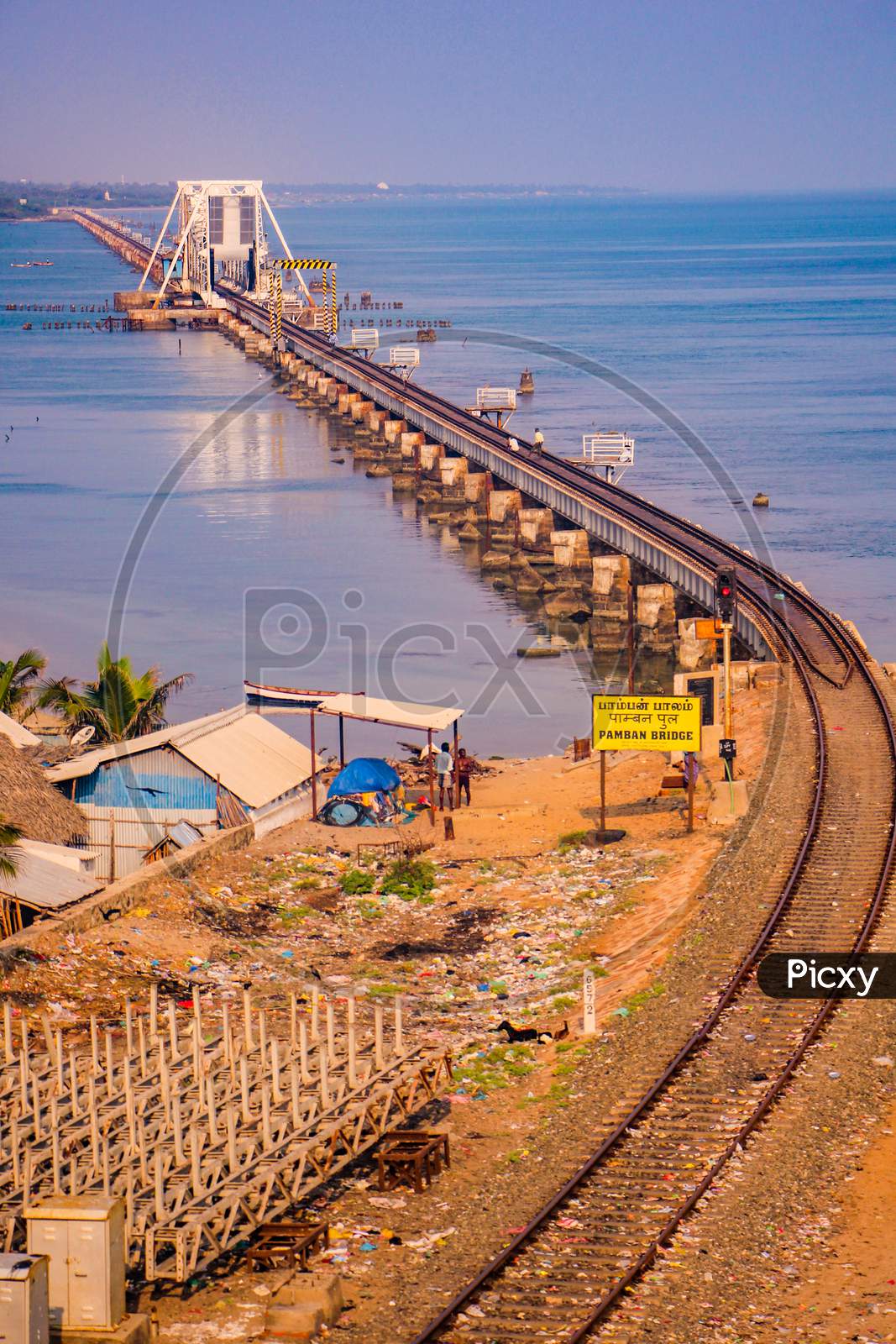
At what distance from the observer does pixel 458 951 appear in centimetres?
2286

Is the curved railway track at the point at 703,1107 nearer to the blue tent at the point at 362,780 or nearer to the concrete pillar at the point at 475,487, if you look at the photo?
the blue tent at the point at 362,780

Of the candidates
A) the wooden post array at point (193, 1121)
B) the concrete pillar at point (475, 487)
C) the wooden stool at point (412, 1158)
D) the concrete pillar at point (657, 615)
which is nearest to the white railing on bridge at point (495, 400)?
the concrete pillar at point (475, 487)

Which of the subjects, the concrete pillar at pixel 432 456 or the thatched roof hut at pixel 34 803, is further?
the concrete pillar at pixel 432 456

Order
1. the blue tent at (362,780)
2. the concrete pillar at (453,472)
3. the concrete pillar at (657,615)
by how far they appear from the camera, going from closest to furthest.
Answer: the blue tent at (362,780) < the concrete pillar at (657,615) < the concrete pillar at (453,472)

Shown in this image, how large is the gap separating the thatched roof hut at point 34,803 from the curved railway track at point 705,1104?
33.1 ft

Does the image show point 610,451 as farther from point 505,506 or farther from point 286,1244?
point 286,1244

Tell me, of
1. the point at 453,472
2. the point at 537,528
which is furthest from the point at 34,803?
the point at 453,472

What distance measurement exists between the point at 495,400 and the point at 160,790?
58.3 meters

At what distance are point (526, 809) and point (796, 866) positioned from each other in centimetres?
747

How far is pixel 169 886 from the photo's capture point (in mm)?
23766

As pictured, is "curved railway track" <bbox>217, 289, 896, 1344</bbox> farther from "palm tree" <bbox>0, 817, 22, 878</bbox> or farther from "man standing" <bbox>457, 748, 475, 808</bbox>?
"palm tree" <bbox>0, 817, 22, 878</bbox>

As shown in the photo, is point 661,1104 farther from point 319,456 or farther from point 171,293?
point 171,293

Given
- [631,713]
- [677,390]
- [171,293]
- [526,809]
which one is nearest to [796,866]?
[631,713]

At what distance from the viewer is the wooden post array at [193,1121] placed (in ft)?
44.5
